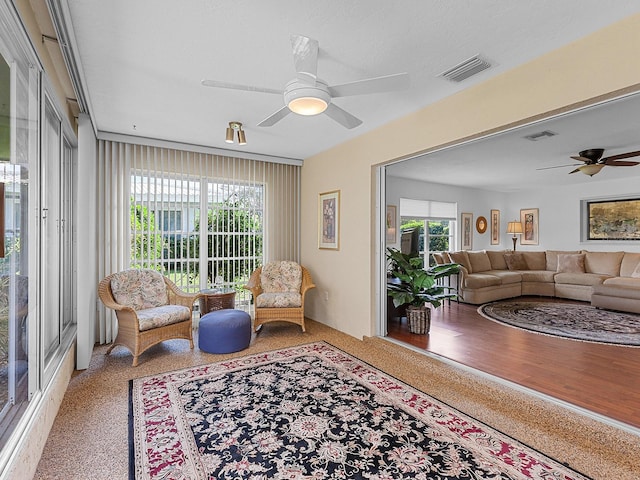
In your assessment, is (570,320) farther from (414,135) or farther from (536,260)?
(414,135)

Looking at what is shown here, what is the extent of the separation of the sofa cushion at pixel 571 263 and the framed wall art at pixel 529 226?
109 centimetres

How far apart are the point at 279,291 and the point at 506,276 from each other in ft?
14.7

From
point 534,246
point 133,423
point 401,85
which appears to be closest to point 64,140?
point 133,423

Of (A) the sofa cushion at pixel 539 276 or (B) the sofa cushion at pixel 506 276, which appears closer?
(B) the sofa cushion at pixel 506 276

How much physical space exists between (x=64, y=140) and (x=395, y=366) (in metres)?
3.92

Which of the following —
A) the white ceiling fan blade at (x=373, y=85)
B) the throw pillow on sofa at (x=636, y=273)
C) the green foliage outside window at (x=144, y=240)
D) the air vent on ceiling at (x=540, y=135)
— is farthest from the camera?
the throw pillow on sofa at (x=636, y=273)

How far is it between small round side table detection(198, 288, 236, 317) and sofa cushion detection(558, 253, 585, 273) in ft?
21.4

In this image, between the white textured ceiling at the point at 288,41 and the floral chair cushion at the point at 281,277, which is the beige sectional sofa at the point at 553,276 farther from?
the white textured ceiling at the point at 288,41

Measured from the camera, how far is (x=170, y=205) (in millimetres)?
4398

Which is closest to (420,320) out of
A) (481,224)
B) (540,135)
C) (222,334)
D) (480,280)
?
(222,334)

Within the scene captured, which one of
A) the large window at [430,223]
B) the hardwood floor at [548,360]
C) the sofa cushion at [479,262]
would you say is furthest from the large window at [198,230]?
the sofa cushion at [479,262]

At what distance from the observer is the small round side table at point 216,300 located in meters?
4.23

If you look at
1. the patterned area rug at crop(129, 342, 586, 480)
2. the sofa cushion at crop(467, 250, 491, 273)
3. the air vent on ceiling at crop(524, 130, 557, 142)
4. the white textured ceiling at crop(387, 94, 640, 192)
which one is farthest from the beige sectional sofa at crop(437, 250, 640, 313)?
the patterned area rug at crop(129, 342, 586, 480)

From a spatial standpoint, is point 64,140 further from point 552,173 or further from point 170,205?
point 552,173
